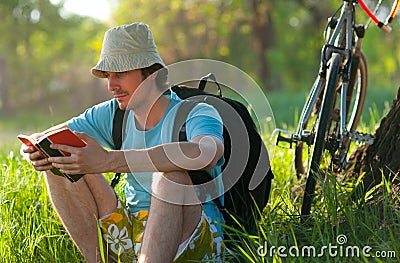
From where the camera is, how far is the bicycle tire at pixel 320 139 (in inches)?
125

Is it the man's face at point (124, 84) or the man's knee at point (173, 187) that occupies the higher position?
the man's face at point (124, 84)

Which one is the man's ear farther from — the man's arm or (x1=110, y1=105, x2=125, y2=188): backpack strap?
the man's arm

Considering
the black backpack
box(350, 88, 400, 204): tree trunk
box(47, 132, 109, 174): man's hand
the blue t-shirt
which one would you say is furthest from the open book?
box(350, 88, 400, 204): tree trunk

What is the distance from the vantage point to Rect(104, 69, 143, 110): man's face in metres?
3.11

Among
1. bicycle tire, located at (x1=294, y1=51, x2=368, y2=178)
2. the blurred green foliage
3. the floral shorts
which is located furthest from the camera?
the blurred green foliage

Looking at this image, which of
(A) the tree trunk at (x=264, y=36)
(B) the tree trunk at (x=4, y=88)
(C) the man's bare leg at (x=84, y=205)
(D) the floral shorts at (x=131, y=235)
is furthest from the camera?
(B) the tree trunk at (x=4, y=88)

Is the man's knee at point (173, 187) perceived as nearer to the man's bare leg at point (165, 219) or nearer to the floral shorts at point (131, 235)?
the man's bare leg at point (165, 219)

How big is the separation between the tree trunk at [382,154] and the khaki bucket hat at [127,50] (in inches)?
45.8

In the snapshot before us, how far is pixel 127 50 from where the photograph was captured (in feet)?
10.4

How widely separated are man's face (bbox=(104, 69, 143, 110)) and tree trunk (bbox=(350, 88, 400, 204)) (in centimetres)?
115

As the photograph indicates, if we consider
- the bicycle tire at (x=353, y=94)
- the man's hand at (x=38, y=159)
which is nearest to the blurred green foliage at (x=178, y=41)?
the bicycle tire at (x=353, y=94)

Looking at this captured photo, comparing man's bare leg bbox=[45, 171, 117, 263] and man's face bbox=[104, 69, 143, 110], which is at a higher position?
man's face bbox=[104, 69, 143, 110]

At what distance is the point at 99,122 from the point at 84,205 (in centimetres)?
43

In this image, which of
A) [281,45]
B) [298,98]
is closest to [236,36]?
[281,45]
